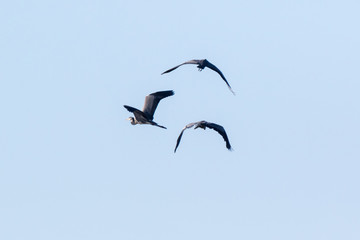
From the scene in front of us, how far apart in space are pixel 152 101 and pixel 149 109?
76cm

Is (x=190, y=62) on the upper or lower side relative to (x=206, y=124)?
upper

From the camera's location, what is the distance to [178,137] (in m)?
53.3

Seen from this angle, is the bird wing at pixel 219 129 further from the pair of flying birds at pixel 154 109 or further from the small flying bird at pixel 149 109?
the small flying bird at pixel 149 109

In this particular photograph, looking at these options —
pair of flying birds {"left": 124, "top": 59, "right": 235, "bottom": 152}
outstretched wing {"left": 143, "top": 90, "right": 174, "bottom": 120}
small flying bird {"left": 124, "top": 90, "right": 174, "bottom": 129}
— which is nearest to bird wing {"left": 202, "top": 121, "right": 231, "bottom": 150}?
pair of flying birds {"left": 124, "top": 59, "right": 235, "bottom": 152}

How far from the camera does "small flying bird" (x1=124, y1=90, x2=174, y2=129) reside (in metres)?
56.2

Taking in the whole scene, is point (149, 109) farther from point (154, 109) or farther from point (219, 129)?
point (219, 129)

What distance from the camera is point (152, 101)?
59531 millimetres

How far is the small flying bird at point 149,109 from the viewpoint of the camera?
184 ft

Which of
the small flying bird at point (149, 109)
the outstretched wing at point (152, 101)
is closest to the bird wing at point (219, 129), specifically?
the small flying bird at point (149, 109)

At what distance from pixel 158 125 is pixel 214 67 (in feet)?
17.4

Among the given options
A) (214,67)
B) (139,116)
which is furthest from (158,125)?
(214,67)

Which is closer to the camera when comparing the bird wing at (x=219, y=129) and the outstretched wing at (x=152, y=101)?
the bird wing at (x=219, y=129)

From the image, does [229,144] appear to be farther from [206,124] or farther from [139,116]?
[139,116]

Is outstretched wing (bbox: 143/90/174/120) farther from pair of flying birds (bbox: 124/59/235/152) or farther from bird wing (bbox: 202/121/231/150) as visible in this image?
bird wing (bbox: 202/121/231/150)
